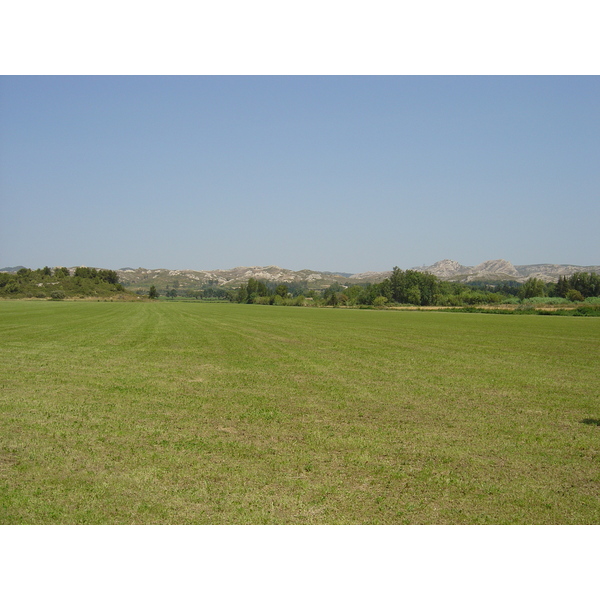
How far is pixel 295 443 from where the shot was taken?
855cm

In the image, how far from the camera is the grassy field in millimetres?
5812

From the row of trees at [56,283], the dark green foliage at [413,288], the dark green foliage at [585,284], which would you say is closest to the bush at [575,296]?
the dark green foliage at [585,284]

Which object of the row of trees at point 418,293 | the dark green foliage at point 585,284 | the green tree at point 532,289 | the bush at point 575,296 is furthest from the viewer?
the green tree at point 532,289

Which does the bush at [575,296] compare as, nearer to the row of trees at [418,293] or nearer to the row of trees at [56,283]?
the row of trees at [418,293]

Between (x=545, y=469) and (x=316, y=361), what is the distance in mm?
12523

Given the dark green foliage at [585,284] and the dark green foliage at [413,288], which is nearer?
the dark green foliage at [585,284]

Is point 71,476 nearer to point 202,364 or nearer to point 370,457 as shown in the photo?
point 370,457

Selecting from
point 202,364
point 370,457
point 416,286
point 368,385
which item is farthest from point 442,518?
point 416,286

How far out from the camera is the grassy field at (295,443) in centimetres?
581

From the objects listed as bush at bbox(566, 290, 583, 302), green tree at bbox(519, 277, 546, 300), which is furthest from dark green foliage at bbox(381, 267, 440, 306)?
bush at bbox(566, 290, 583, 302)

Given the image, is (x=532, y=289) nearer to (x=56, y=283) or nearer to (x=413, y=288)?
(x=413, y=288)

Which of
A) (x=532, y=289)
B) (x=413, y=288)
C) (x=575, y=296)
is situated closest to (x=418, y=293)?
(x=413, y=288)

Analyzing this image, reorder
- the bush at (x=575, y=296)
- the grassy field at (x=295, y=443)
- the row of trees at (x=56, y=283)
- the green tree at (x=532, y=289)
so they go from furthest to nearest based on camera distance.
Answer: the green tree at (x=532, y=289), the row of trees at (x=56, y=283), the bush at (x=575, y=296), the grassy field at (x=295, y=443)
